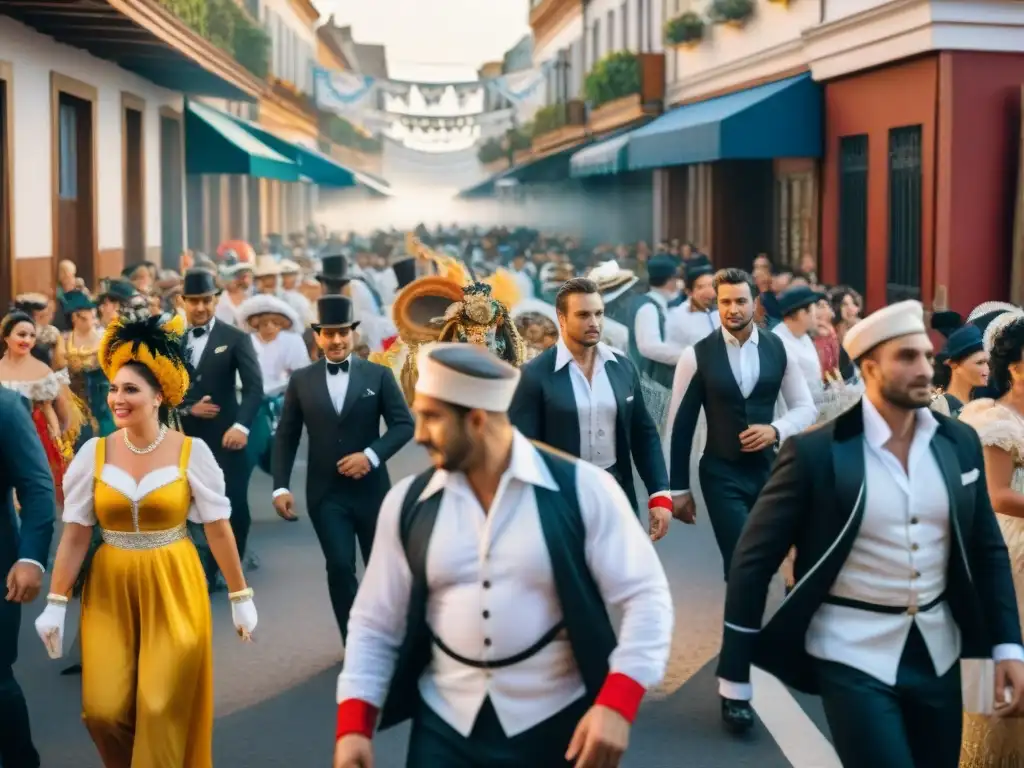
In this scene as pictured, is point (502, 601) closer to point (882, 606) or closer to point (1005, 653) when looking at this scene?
point (882, 606)

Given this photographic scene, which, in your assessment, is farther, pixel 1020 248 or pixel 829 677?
pixel 1020 248

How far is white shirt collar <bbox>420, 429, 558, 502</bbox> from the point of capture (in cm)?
399

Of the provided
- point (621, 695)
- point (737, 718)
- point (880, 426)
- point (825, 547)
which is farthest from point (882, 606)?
point (737, 718)

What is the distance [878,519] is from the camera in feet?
15.0

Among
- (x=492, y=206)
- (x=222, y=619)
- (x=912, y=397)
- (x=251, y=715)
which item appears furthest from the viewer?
(x=492, y=206)

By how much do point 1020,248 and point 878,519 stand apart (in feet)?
39.6

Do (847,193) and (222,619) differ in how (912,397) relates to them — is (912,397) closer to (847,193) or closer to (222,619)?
(222,619)

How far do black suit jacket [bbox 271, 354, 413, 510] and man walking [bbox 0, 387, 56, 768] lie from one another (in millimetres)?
2270

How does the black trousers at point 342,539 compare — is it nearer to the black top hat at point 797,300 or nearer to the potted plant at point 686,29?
the black top hat at point 797,300

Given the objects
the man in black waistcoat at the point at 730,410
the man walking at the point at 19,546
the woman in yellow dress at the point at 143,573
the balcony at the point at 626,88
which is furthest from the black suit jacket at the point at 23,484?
the balcony at the point at 626,88

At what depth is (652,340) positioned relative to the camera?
1255 cm

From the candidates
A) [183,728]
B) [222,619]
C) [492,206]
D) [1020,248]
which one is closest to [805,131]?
[1020,248]

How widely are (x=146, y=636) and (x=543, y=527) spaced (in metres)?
2.19

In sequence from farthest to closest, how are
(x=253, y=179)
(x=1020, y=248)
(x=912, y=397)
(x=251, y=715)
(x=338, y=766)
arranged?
(x=253, y=179) < (x=1020, y=248) < (x=251, y=715) < (x=912, y=397) < (x=338, y=766)
